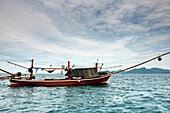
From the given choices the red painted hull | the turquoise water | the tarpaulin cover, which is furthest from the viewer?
the tarpaulin cover

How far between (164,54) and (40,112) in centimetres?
2249

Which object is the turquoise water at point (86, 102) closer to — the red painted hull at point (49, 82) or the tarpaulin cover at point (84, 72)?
the red painted hull at point (49, 82)

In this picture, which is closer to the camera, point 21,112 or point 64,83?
point 21,112

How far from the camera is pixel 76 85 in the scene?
25.0 meters

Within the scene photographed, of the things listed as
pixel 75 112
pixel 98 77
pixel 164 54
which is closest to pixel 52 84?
pixel 98 77

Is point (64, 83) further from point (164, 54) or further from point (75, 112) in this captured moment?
point (164, 54)

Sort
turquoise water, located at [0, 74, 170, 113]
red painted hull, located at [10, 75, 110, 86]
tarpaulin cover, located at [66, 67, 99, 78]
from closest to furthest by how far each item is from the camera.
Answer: turquoise water, located at [0, 74, 170, 113], red painted hull, located at [10, 75, 110, 86], tarpaulin cover, located at [66, 67, 99, 78]

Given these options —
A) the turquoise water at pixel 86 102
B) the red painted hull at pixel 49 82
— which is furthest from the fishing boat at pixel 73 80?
the turquoise water at pixel 86 102

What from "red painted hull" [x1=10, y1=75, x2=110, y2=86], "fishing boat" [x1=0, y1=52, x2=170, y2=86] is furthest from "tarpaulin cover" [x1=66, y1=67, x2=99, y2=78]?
"red painted hull" [x1=10, y1=75, x2=110, y2=86]

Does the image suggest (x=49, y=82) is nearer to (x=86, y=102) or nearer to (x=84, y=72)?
(x=84, y=72)

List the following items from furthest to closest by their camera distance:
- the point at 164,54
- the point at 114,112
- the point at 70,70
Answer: the point at 70,70 → the point at 164,54 → the point at 114,112

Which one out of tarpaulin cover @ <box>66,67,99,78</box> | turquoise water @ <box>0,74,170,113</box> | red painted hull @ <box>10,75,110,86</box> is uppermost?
tarpaulin cover @ <box>66,67,99,78</box>

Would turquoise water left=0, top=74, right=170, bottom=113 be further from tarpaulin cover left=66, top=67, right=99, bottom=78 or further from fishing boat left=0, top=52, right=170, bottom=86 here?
tarpaulin cover left=66, top=67, right=99, bottom=78

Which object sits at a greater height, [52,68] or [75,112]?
[52,68]
